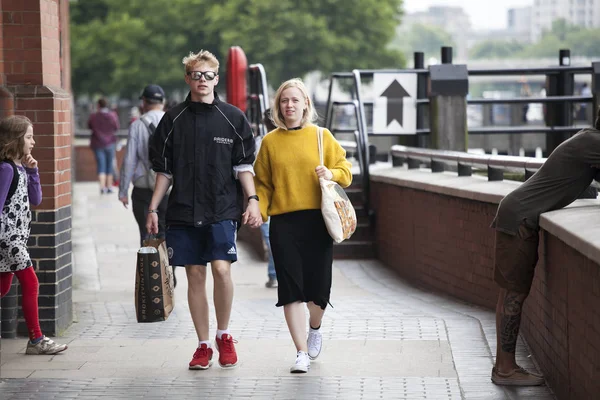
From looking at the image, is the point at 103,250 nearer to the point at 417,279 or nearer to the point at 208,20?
the point at 417,279

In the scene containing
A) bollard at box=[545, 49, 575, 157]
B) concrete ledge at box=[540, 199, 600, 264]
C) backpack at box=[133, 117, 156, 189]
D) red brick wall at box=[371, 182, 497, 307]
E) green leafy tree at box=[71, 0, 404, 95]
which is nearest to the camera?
concrete ledge at box=[540, 199, 600, 264]

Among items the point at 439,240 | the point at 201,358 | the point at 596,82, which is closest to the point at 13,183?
the point at 201,358

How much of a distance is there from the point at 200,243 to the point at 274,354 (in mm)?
882

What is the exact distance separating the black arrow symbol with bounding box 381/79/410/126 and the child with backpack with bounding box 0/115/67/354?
6.92 metres

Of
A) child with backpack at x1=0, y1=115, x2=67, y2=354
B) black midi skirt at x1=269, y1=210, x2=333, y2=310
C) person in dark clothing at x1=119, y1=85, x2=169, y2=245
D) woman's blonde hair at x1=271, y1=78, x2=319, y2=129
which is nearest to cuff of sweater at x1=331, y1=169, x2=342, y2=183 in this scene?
black midi skirt at x1=269, y1=210, x2=333, y2=310

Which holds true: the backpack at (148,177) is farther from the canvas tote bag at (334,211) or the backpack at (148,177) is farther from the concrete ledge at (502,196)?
the canvas tote bag at (334,211)

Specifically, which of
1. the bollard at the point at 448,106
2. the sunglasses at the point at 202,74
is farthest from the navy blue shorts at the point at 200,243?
the bollard at the point at 448,106

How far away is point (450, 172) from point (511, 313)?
5108 millimetres

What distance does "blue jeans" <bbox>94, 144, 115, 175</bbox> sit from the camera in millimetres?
23297

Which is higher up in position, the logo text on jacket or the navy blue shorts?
the logo text on jacket

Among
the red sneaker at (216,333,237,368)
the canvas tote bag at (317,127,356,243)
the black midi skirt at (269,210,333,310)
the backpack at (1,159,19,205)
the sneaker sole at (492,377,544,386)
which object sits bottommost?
the sneaker sole at (492,377,544,386)

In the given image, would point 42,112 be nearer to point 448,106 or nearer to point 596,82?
point 448,106

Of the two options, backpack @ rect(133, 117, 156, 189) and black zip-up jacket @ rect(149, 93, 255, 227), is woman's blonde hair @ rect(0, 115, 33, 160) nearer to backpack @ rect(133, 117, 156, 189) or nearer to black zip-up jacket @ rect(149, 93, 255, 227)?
black zip-up jacket @ rect(149, 93, 255, 227)

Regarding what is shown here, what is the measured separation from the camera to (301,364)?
665cm
